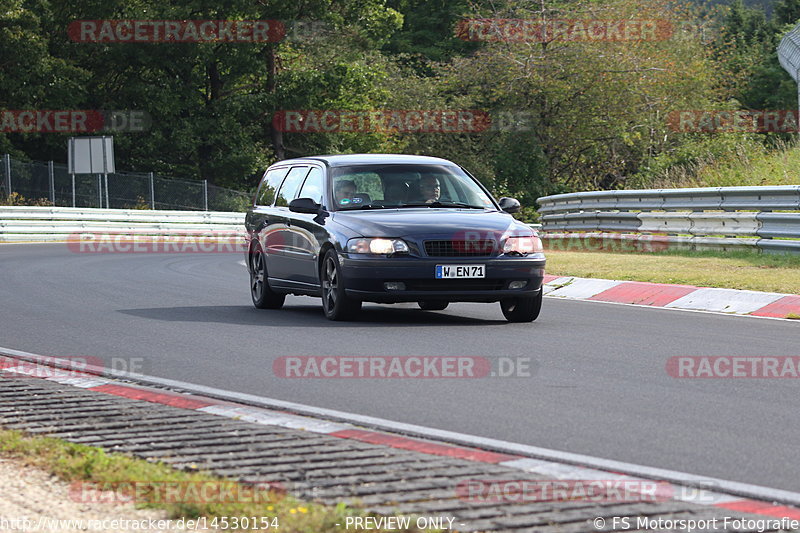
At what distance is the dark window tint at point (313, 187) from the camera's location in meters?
13.7

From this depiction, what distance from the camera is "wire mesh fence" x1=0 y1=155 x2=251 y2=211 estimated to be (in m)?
44.4

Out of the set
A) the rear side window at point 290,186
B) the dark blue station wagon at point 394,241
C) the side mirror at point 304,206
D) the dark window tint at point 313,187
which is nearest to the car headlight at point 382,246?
the dark blue station wagon at point 394,241

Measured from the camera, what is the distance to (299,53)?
58.5m

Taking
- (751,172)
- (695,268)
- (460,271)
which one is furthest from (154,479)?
(751,172)

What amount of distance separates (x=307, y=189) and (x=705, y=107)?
38.7m

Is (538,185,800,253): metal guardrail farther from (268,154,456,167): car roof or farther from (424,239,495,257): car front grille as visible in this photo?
(424,239,495,257): car front grille

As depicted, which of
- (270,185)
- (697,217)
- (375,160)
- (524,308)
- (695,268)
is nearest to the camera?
(524,308)

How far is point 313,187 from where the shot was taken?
1390 centimetres

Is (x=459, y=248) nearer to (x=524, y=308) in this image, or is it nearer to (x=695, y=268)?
(x=524, y=308)

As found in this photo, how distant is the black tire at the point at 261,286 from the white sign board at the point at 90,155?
31.4 m

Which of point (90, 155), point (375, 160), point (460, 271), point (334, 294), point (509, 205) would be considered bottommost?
point (334, 294)

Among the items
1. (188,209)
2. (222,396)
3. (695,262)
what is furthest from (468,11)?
(222,396)

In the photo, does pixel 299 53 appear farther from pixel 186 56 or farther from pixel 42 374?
pixel 42 374

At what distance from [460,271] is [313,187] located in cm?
243
